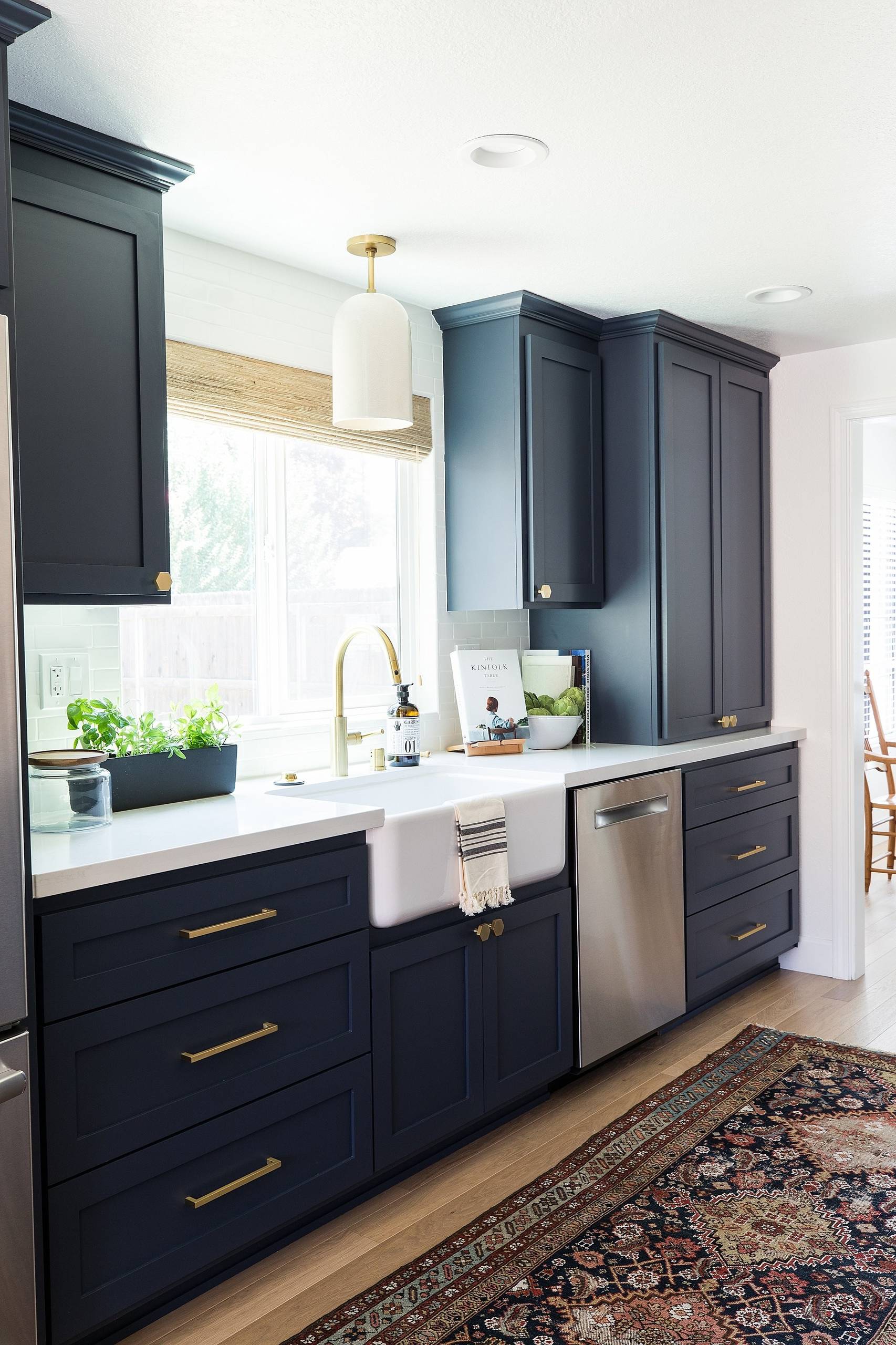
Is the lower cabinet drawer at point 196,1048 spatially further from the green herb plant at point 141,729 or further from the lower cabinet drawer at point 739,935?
the lower cabinet drawer at point 739,935

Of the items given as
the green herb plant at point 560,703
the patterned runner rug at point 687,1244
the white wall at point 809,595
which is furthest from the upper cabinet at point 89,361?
the white wall at point 809,595

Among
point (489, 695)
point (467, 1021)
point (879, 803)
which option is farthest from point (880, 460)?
point (467, 1021)

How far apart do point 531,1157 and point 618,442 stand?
7.60 ft

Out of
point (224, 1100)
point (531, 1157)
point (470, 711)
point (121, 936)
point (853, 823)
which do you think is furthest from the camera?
point (853, 823)

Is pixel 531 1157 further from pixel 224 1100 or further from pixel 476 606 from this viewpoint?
pixel 476 606

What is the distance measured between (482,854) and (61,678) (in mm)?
1089

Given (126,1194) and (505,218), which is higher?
(505,218)

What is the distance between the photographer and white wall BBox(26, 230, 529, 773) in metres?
2.85

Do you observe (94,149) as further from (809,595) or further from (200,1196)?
(809,595)

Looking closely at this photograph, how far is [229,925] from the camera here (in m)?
2.11

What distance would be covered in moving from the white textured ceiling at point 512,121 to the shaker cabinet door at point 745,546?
907 mm

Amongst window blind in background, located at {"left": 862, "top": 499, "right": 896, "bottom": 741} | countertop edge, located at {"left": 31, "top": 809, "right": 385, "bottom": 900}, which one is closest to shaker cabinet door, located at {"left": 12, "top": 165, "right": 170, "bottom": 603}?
countertop edge, located at {"left": 31, "top": 809, "right": 385, "bottom": 900}

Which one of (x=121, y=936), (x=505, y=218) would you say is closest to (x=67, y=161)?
(x=505, y=218)

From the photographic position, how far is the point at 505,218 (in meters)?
2.76
